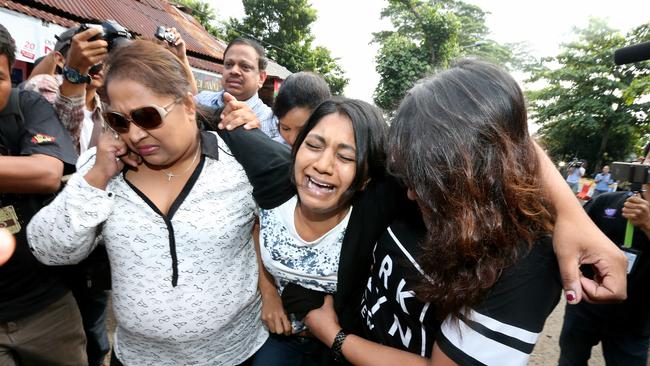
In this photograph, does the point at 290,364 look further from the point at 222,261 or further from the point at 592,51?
the point at 592,51

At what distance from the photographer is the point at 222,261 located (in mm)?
1553

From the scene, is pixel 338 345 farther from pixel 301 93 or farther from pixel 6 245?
pixel 301 93

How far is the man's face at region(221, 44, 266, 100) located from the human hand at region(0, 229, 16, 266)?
256 cm

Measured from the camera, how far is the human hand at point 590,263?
1031mm

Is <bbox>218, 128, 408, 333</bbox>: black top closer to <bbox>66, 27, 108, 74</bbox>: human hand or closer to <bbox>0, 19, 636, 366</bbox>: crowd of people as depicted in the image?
<bbox>0, 19, 636, 366</bbox>: crowd of people

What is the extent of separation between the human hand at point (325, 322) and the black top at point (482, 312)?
10.7 inches

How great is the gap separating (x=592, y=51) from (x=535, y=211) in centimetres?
2780

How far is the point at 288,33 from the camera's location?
27.8 metres

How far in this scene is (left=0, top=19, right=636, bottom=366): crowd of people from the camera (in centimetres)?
109

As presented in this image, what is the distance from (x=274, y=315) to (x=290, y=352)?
0.26 meters

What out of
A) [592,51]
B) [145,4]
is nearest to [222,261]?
[145,4]

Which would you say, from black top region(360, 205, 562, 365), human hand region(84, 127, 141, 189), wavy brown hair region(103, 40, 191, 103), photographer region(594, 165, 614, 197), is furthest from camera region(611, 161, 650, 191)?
photographer region(594, 165, 614, 197)

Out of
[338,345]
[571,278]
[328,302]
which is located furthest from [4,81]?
[571,278]

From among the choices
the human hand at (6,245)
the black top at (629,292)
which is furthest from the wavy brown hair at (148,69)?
the black top at (629,292)
